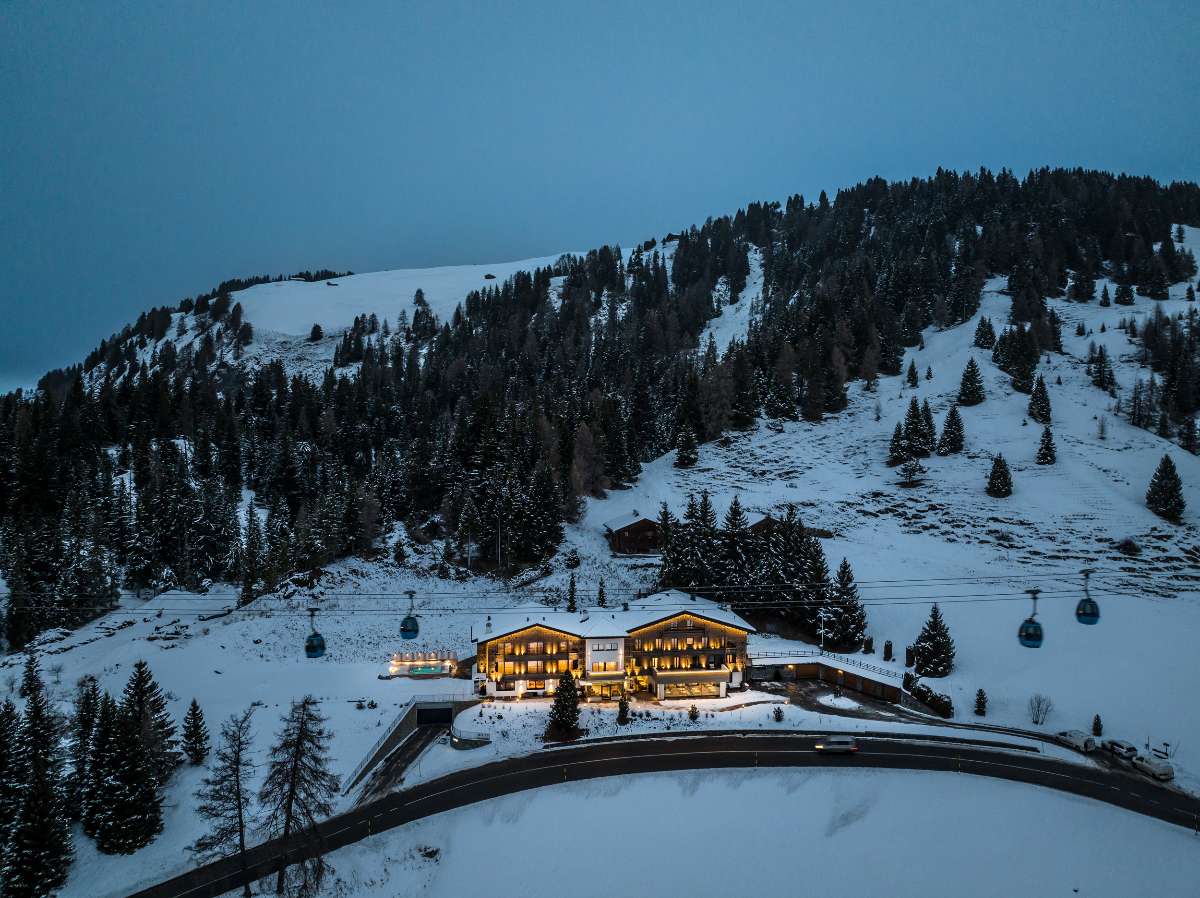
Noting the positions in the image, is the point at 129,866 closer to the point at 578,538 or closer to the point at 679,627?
the point at 679,627

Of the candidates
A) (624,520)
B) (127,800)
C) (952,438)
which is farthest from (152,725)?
(952,438)

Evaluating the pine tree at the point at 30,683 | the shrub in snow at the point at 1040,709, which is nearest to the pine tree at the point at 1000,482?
the shrub in snow at the point at 1040,709

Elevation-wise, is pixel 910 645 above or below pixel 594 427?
below

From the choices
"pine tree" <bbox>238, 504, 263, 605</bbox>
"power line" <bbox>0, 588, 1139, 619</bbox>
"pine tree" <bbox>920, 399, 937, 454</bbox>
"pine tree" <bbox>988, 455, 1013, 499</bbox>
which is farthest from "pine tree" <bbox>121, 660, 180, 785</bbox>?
"pine tree" <bbox>920, 399, 937, 454</bbox>

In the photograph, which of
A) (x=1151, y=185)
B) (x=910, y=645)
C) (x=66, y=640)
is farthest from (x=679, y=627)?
(x=1151, y=185)

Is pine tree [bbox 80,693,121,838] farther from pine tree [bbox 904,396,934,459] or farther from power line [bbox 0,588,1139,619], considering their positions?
pine tree [bbox 904,396,934,459]

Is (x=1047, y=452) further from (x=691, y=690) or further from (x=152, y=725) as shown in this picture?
(x=152, y=725)

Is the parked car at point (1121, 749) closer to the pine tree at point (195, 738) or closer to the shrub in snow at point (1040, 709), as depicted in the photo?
the shrub in snow at point (1040, 709)
